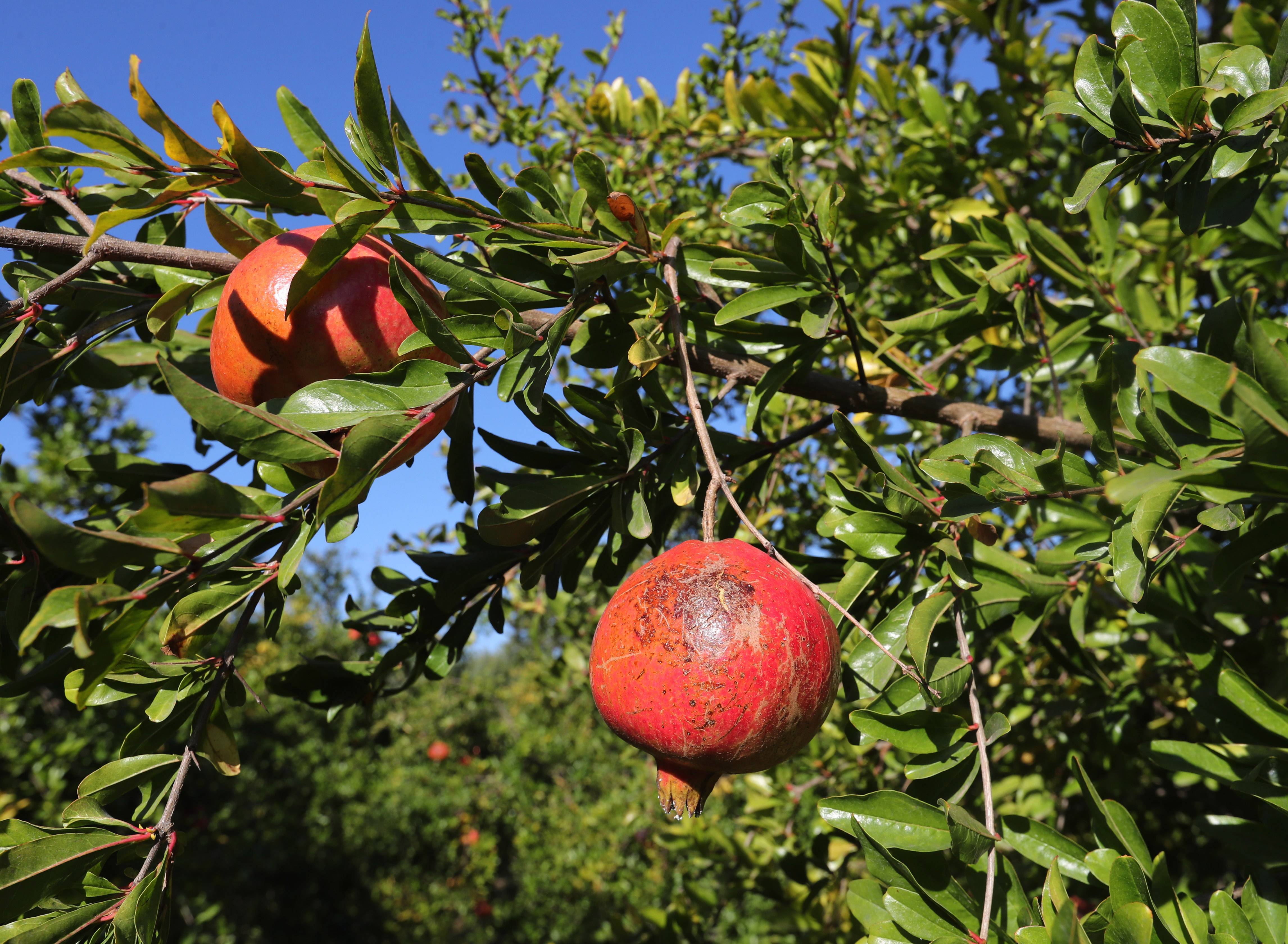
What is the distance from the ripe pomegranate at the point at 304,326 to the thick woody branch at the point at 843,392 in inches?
6.0

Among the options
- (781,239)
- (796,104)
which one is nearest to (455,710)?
(796,104)

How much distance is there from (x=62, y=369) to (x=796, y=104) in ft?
6.06

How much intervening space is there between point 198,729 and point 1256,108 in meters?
1.52

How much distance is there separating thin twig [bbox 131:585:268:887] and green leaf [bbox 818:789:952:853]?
773 mm

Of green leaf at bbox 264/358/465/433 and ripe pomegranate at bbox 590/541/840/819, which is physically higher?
green leaf at bbox 264/358/465/433

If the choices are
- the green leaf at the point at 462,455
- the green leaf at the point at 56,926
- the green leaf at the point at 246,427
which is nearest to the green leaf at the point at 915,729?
A: the green leaf at the point at 462,455

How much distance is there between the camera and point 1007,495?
1.02 meters

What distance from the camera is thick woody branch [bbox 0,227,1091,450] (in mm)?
1085

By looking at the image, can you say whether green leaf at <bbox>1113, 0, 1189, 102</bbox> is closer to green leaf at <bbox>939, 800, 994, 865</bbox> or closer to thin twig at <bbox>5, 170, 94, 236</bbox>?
green leaf at <bbox>939, 800, 994, 865</bbox>

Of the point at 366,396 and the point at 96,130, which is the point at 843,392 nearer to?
the point at 366,396

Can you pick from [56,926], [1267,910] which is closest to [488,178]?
[56,926]

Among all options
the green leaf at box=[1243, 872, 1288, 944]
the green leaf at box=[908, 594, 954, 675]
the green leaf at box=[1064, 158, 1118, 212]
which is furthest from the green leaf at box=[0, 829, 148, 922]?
the green leaf at box=[1243, 872, 1288, 944]

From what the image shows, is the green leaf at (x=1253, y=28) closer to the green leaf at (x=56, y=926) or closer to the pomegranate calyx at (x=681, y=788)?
the pomegranate calyx at (x=681, y=788)

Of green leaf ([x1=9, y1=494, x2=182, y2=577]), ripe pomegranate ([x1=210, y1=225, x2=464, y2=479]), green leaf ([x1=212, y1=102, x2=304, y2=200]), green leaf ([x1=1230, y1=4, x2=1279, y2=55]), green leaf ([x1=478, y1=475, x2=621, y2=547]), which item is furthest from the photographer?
green leaf ([x1=1230, y1=4, x2=1279, y2=55])
